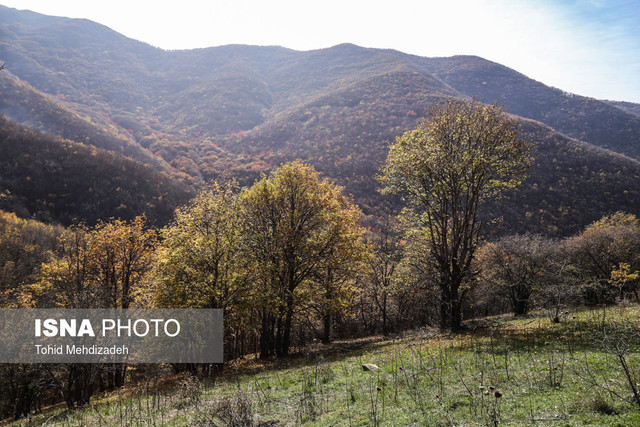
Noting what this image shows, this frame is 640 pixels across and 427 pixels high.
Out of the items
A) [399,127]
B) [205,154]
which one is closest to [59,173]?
[205,154]

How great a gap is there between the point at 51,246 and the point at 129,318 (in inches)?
1852

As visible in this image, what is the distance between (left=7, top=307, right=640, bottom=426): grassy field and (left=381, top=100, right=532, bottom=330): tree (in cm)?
645

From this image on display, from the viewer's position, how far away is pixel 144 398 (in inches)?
575

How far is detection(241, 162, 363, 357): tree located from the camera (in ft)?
73.9

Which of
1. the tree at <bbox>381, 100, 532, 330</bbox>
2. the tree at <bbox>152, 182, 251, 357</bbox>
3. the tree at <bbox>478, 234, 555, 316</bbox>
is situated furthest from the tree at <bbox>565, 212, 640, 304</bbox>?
the tree at <bbox>152, 182, 251, 357</bbox>

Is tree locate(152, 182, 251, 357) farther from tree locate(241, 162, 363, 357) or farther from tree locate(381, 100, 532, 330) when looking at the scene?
tree locate(381, 100, 532, 330)

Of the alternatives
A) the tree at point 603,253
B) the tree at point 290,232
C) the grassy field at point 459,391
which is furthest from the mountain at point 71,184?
the tree at point 603,253

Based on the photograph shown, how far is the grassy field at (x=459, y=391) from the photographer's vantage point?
680cm

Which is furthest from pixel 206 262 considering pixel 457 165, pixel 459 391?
pixel 457 165

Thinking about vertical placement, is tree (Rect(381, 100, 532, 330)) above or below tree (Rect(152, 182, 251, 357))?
above

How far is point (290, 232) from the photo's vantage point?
22609 mm

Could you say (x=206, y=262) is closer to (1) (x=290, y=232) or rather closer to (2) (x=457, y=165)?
(1) (x=290, y=232)

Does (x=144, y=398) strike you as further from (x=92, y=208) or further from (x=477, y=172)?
(x=92, y=208)

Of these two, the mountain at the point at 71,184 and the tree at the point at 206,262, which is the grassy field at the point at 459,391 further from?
the mountain at the point at 71,184
